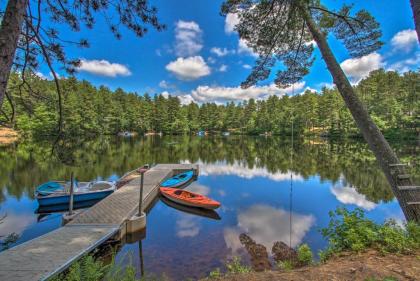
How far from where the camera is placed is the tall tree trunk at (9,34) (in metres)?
1.72

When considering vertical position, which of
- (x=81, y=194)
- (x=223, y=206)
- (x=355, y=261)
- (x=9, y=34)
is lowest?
(x=223, y=206)

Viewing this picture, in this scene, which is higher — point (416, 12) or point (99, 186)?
point (416, 12)

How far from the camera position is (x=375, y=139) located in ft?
14.2

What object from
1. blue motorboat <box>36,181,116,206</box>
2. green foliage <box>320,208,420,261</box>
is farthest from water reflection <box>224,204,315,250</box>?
blue motorboat <box>36,181,116,206</box>

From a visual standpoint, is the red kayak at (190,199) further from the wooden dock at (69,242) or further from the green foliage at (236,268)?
the green foliage at (236,268)

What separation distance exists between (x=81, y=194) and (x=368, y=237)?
33.1ft

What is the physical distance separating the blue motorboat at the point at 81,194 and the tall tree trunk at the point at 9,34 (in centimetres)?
925

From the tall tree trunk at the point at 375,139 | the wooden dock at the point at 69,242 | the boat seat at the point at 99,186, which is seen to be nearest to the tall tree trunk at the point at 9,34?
the wooden dock at the point at 69,242

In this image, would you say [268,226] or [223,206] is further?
[223,206]

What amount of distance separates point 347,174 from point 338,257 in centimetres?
1518

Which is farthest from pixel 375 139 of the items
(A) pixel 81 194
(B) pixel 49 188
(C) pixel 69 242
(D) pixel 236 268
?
(B) pixel 49 188

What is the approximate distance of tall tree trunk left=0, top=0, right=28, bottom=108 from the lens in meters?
1.72

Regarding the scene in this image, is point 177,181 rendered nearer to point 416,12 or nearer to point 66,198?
point 66,198

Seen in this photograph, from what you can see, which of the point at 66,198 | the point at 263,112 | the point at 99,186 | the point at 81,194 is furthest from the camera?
the point at 263,112
